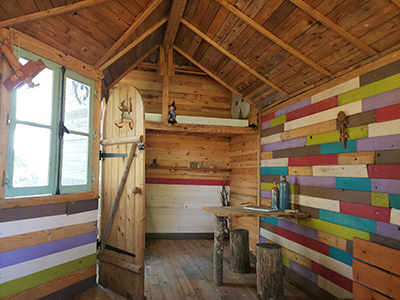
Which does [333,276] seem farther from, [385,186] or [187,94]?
[187,94]

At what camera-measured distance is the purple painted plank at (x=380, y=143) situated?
2.33m

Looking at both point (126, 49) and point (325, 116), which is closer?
point (325, 116)

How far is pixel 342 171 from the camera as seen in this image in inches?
114

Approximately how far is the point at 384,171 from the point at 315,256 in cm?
139

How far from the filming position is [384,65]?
8.09 ft

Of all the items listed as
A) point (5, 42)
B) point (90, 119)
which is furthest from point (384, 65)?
point (5, 42)

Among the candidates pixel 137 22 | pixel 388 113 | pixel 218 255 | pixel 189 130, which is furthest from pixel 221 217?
pixel 137 22

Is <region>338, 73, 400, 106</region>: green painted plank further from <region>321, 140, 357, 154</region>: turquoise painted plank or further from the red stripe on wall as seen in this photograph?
the red stripe on wall

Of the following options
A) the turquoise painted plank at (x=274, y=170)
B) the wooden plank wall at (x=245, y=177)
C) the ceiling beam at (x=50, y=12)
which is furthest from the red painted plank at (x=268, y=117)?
the ceiling beam at (x=50, y=12)

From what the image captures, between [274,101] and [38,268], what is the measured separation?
12.2ft

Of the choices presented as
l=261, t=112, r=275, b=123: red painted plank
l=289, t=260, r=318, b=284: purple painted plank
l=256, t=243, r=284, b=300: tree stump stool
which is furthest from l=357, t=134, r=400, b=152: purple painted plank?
l=261, t=112, r=275, b=123: red painted plank

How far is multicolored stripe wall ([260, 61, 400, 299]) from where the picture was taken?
240 cm

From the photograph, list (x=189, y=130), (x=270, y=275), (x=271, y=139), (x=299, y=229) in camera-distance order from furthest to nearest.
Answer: (x=189, y=130) → (x=271, y=139) → (x=299, y=229) → (x=270, y=275)

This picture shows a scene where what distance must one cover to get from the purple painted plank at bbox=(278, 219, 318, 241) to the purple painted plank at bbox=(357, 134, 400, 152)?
119cm
